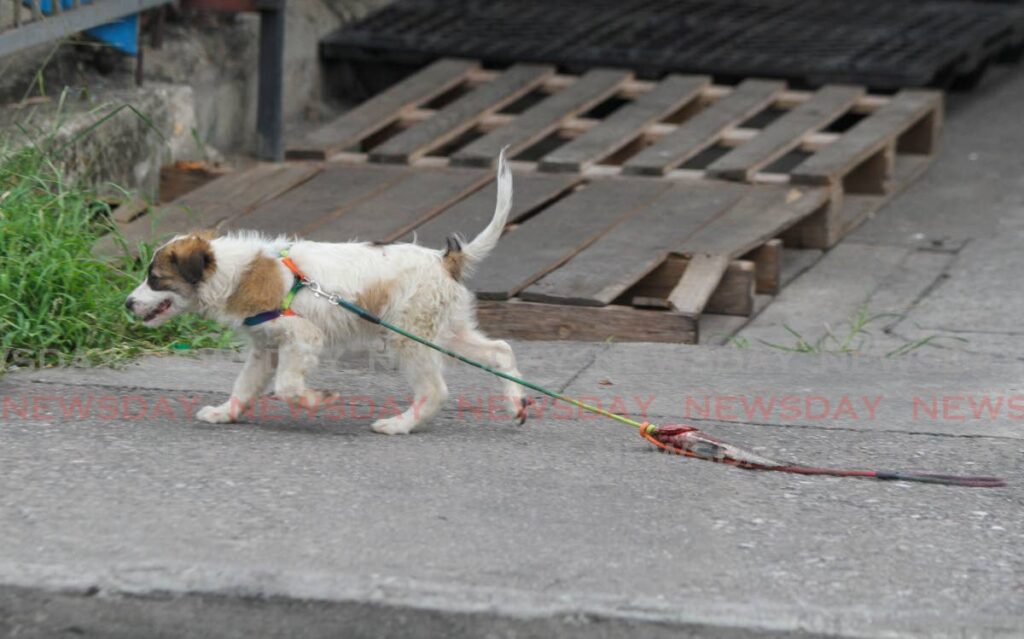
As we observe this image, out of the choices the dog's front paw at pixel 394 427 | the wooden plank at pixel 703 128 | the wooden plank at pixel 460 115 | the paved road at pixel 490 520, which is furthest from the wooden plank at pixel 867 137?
the dog's front paw at pixel 394 427

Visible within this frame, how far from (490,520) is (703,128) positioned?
503cm

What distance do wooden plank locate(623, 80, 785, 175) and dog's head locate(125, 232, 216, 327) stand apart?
3788 millimetres

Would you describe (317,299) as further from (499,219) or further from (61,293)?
(61,293)

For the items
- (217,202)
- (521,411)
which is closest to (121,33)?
(217,202)

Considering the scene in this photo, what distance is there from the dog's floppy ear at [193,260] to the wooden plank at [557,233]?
1.93m

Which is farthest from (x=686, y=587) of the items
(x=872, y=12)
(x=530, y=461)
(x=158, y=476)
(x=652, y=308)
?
(x=872, y=12)

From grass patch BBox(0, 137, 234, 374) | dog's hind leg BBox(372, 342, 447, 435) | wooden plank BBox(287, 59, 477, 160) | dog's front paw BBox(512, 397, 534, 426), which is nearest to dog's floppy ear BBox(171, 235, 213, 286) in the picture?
dog's hind leg BBox(372, 342, 447, 435)

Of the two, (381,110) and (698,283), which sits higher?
(381,110)

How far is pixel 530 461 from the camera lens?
4727 millimetres

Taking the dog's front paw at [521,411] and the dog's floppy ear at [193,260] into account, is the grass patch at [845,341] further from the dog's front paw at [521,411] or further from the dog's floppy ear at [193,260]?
the dog's floppy ear at [193,260]

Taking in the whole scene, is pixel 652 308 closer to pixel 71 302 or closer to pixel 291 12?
pixel 71 302

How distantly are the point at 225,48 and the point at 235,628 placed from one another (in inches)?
245

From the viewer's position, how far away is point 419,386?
4.91 meters

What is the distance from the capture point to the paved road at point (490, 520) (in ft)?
12.0
